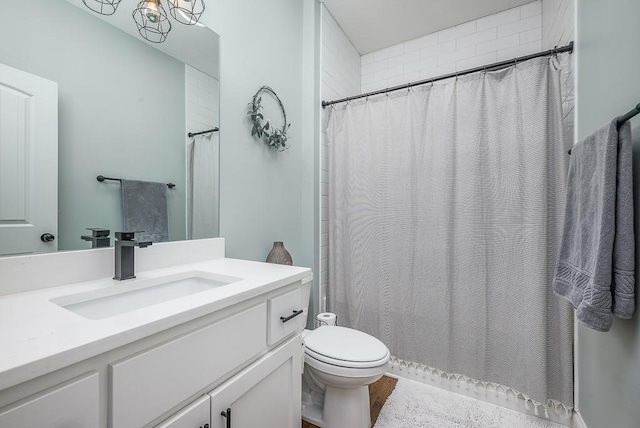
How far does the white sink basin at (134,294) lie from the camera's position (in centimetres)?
81

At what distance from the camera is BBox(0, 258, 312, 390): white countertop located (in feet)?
1.40

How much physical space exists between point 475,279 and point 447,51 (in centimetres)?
190

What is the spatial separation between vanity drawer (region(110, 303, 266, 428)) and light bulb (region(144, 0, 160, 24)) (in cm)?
121

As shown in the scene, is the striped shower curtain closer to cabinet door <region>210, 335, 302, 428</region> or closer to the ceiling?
the ceiling

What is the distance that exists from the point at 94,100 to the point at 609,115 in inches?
72.7

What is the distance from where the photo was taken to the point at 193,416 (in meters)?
0.66

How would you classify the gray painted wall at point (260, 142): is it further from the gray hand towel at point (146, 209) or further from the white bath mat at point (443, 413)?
the white bath mat at point (443, 413)

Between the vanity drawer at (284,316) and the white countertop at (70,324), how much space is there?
0.25 feet

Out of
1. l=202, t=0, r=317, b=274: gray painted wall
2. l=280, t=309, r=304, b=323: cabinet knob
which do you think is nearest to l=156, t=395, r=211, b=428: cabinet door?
l=280, t=309, r=304, b=323: cabinet knob

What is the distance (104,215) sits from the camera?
3.17 feet

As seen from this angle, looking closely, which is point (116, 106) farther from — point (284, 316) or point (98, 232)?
point (284, 316)

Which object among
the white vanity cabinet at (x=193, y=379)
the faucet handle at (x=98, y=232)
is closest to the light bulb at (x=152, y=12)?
the faucet handle at (x=98, y=232)

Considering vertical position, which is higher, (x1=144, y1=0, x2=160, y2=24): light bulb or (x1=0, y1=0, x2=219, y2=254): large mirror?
(x1=144, y1=0, x2=160, y2=24): light bulb

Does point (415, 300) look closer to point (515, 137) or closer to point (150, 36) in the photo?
point (515, 137)
